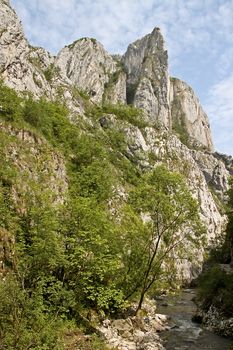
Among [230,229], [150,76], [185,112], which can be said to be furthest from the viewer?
[185,112]

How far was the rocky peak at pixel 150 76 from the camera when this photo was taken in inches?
6220

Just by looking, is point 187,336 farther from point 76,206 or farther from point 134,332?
point 76,206

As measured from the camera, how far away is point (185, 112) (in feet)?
610

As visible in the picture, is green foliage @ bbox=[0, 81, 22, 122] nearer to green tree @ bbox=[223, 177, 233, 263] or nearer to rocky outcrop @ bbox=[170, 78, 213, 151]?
green tree @ bbox=[223, 177, 233, 263]

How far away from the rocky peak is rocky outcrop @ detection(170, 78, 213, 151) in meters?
12.7

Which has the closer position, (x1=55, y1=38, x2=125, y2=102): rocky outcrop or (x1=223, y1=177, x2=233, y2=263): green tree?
(x1=223, y1=177, x2=233, y2=263): green tree

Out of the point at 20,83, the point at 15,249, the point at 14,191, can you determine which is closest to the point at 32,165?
the point at 14,191

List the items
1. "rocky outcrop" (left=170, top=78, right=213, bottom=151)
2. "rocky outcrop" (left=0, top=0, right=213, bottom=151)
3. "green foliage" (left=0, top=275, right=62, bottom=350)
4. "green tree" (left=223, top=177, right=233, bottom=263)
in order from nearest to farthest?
1. "green foliage" (left=0, top=275, right=62, bottom=350)
2. "green tree" (left=223, top=177, right=233, bottom=263)
3. "rocky outcrop" (left=0, top=0, right=213, bottom=151)
4. "rocky outcrop" (left=170, top=78, right=213, bottom=151)

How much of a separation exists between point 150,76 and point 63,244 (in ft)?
474

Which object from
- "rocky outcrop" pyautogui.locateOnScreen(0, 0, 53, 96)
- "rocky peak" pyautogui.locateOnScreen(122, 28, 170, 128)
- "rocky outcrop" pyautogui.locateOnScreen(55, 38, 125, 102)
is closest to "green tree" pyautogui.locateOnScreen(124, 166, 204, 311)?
"rocky outcrop" pyautogui.locateOnScreen(0, 0, 53, 96)

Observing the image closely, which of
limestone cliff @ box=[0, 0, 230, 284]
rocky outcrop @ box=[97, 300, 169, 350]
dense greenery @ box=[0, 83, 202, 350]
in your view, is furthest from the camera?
limestone cliff @ box=[0, 0, 230, 284]

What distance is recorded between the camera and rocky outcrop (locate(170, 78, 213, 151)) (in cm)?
18175

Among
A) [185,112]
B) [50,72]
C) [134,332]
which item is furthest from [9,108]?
[185,112]

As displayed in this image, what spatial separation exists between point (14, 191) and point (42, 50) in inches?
3064
